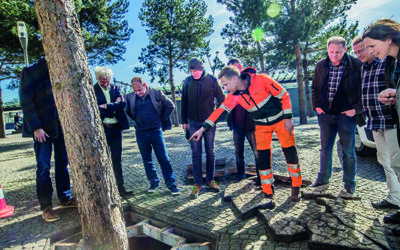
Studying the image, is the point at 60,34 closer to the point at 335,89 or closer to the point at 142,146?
the point at 142,146

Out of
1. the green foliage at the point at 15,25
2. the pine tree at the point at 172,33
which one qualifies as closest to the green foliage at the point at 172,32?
the pine tree at the point at 172,33

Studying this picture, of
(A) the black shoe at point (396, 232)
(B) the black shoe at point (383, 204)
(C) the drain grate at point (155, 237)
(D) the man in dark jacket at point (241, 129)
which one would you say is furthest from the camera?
(D) the man in dark jacket at point (241, 129)

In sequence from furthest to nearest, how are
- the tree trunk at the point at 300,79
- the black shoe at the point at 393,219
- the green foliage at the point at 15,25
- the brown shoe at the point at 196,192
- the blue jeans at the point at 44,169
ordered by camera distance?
the tree trunk at the point at 300,79, the green foliage at the point at 15,25, the brown shoe at the point at 196,192, the blue jeans at the point at 44,169, the black shoe at the point at 393,219

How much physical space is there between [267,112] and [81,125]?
2.25m

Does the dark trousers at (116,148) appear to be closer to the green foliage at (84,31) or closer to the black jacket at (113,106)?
the black jacket at (113,106)

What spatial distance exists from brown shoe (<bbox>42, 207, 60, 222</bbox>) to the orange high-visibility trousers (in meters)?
2.80

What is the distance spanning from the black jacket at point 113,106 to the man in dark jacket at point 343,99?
3.03 meters

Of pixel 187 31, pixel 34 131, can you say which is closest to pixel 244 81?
pixel 34 131

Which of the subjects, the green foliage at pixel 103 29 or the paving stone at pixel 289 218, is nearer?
the paving stone at pixel 289 218

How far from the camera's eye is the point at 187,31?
20500mm

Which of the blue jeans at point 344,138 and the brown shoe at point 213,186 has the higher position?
the blue jeans at point 344,138

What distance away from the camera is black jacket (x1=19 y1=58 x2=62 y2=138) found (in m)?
3.13

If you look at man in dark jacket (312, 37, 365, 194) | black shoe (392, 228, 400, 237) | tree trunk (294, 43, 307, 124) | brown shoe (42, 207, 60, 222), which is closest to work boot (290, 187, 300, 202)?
man in dark jacket (312, 37, 365, 194)

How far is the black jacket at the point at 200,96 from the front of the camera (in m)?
3.96
